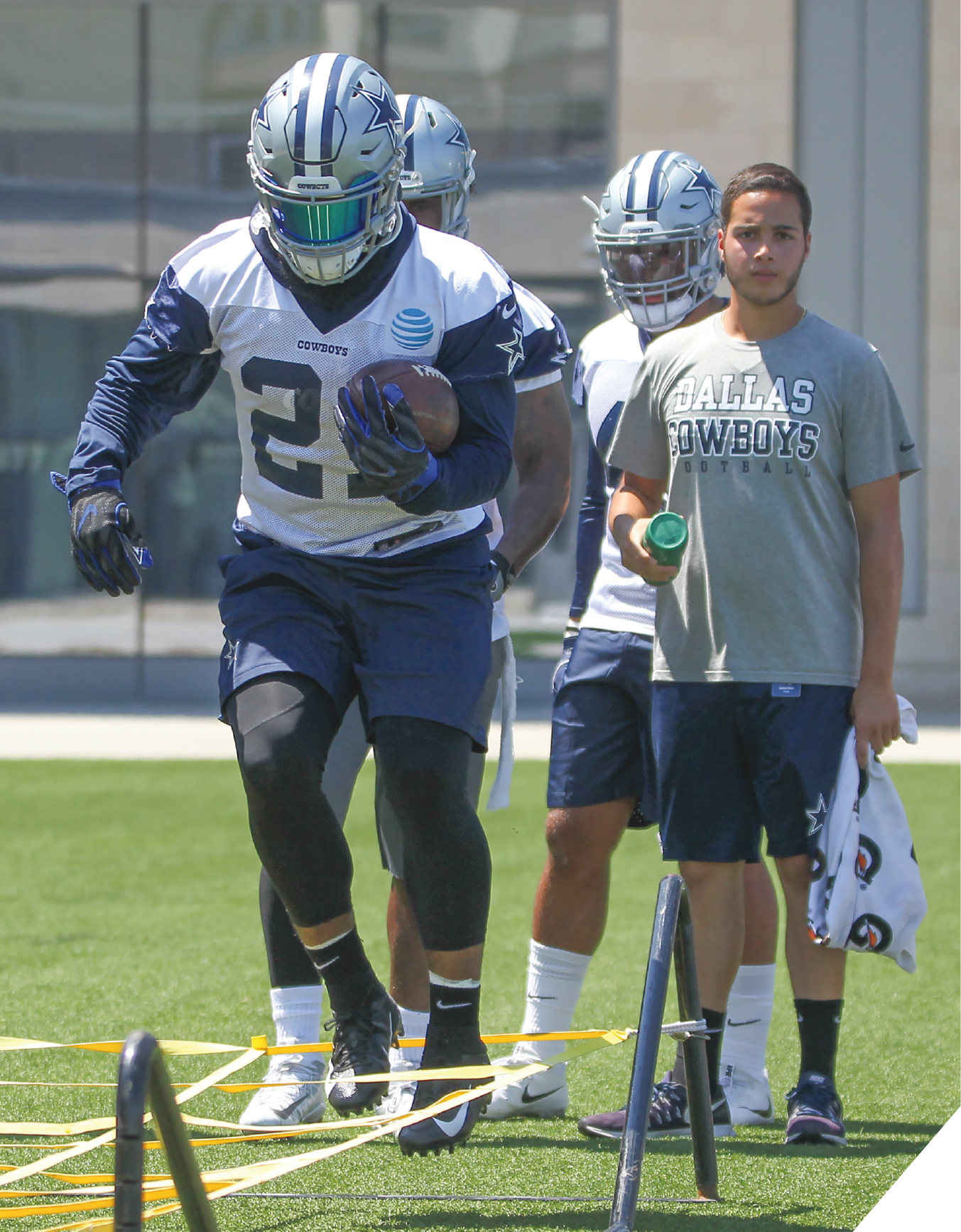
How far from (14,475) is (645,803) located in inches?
481

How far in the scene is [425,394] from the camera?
11.4 feet

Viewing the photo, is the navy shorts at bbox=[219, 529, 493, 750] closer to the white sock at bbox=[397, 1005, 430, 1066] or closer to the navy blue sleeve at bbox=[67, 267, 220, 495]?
the navy blue sleeve at bbox=[67, 267, 220, 495]

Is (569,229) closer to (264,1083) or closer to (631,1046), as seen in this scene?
(631,1046)

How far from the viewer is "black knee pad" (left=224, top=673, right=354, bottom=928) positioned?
3.52 meters

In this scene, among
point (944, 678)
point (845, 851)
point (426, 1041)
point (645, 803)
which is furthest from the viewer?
point (944, 678)

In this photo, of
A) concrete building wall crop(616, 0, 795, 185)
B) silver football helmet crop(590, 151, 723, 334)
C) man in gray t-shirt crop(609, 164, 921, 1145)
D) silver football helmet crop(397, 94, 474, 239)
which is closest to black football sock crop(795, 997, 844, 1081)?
man in gray t-shirt crop(609, 164, 921, 1145)

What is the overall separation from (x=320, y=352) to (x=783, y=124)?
12046mm

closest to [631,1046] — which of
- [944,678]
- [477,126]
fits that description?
[944,678]

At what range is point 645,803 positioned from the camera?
4.55 metres

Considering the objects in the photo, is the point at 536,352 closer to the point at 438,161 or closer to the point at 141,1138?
the point at 438,161

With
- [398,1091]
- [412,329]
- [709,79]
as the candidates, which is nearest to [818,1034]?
[398,1091]

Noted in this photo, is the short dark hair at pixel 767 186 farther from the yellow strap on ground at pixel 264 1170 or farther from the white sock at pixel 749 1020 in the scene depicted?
the yellow strap on ground at pixel 264 1170

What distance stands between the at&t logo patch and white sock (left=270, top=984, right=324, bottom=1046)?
5.17 ft

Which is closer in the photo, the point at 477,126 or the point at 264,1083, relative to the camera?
the point at 264,1083
